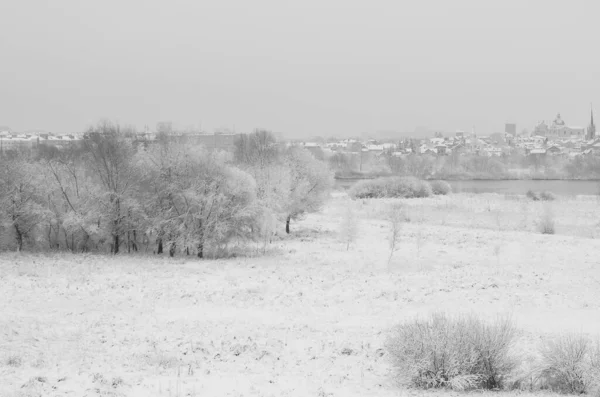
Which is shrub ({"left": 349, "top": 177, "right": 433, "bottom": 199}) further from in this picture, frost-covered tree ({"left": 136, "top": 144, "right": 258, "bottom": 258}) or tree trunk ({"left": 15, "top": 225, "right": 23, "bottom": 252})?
tree trunk ({"left": 15, "top": 225, "right": 23, "bottom": 252})

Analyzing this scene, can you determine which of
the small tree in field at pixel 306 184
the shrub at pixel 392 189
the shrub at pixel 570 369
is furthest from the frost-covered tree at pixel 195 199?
the shrub at pixel 392 189

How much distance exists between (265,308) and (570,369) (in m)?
12.5

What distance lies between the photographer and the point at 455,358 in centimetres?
1361

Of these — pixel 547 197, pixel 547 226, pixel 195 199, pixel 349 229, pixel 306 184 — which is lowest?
pixel 547 226

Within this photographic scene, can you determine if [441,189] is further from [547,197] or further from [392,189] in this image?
[547,197]

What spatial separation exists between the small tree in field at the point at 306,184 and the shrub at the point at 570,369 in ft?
117

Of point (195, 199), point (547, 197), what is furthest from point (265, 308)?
point (547, 197)

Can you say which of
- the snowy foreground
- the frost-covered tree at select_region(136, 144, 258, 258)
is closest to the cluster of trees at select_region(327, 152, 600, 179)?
the snowy foreground

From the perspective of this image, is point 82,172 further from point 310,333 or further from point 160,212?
point 310,333

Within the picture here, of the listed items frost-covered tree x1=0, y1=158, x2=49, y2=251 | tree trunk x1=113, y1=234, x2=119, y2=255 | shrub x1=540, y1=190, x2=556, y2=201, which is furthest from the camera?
shrub x1=540, y1=190, x2=556, y2=201

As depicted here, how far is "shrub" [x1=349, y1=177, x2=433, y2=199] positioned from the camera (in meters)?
86.8

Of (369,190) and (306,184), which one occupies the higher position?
(306,184)

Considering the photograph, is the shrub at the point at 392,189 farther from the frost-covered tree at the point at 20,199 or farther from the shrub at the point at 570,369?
the shrub at the point at 570,369

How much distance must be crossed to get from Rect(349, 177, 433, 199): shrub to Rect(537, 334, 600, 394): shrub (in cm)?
7306
